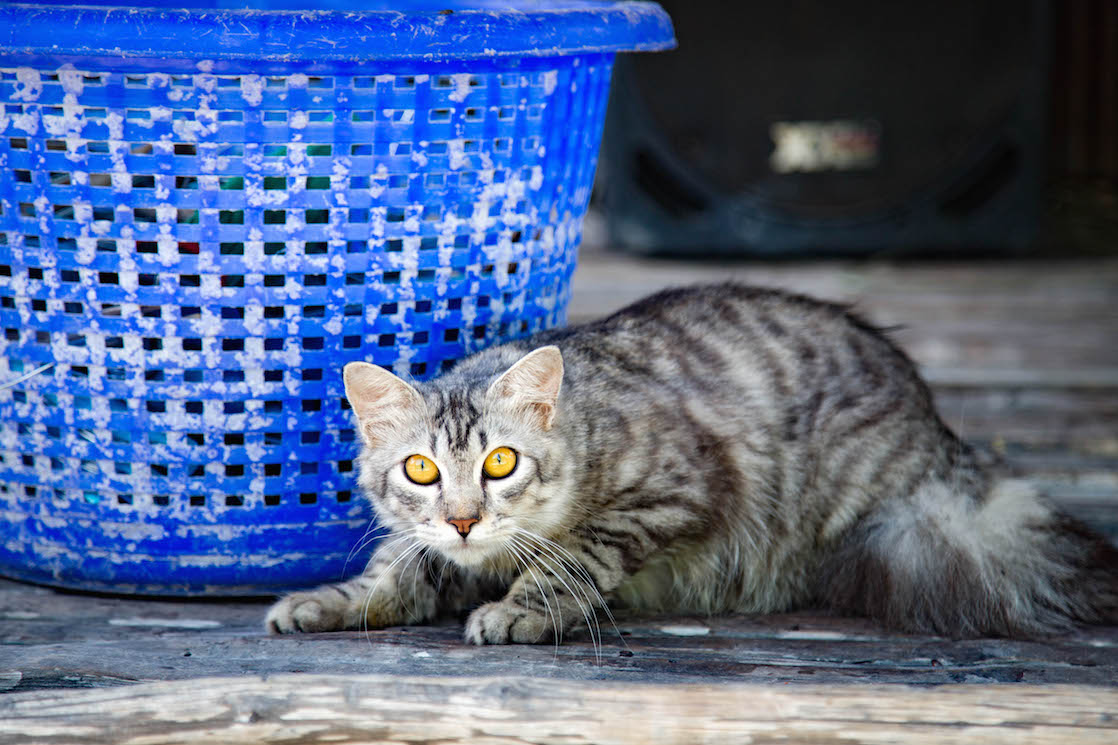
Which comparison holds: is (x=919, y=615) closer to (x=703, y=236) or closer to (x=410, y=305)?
(x=410, y=305)

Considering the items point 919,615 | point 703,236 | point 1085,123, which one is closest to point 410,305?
point 919,615

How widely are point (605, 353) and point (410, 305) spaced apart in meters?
0.33

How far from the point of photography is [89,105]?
1.68 metres

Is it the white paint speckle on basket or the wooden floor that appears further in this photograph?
the white paint speckle on basket

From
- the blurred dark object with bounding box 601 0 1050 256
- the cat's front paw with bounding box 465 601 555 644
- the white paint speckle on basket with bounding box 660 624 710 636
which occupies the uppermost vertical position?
the blurred dark object with bounding box 601 0 1050 256

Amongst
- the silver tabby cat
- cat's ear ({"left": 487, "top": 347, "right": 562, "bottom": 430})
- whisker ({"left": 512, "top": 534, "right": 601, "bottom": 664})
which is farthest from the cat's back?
whisker ({"left": 512, "top": 534, "right": 601, "bottom": 664})

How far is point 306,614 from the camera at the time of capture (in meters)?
1.83

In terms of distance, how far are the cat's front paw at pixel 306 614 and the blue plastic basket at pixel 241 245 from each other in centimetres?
12

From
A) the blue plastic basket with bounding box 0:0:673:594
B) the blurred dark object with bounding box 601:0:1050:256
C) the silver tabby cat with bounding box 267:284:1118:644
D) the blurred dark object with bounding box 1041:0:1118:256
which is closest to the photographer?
the blue plastic basket with bounding box 0:0:673:594

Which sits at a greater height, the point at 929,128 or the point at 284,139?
the point at 929,128

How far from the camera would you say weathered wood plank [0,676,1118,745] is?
5.09 feet

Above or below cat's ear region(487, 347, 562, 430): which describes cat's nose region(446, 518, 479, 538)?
below

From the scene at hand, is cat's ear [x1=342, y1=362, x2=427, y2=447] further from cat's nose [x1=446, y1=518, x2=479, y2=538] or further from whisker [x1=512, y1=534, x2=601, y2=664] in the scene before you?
whisker [x1=512, y1=534, x2=601, y2=664]

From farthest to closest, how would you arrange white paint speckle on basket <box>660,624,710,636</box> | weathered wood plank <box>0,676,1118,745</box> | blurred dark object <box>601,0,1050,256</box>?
1. blurred dark object <box>601,0,1050,256</box>
2. white paint speckle on basket <box>660,624,710,636</box>
3. weathered wood plank <box>0,676,1118,745</box>
